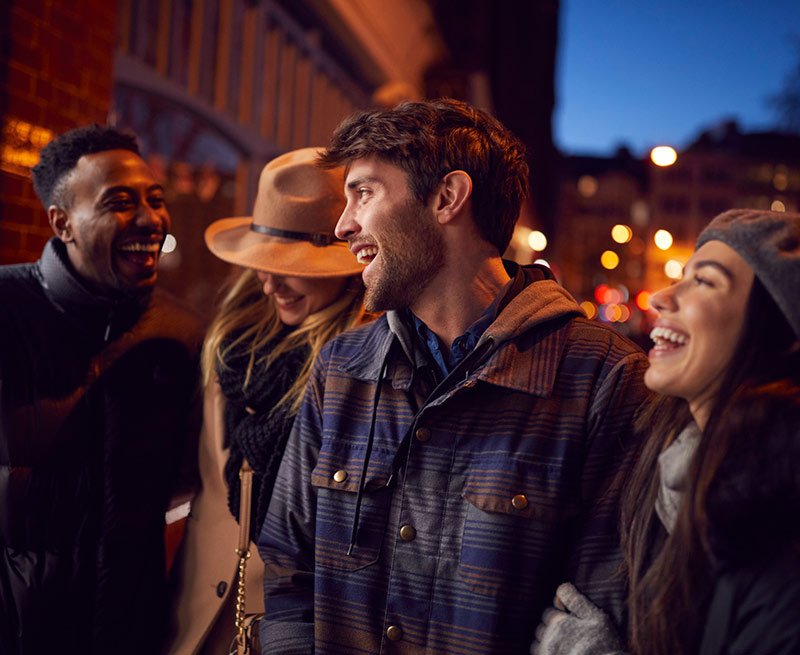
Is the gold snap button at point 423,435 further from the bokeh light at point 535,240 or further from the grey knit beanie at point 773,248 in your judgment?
the bokeh light at point 535,240

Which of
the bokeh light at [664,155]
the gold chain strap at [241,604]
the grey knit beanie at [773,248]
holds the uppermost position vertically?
the bokeh light at [664,155]

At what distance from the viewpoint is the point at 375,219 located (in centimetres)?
217

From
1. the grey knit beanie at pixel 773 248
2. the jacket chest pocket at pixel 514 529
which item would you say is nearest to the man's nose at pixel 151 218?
the jacket chest pocket at pixel 514 529

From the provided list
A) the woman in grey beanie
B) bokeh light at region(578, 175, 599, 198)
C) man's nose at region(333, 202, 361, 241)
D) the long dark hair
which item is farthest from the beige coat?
bokeh light at region(578, 175, 599, 198)

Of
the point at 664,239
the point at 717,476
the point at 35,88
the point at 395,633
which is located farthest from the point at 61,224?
the point at 664,239

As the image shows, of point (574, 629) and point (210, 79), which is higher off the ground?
point (210, 79)

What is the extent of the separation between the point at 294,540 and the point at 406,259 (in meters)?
0.94

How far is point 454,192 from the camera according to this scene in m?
2.17

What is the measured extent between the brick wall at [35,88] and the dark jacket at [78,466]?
784 millimetres

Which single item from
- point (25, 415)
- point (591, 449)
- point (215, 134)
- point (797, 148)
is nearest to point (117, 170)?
point (25, 415)

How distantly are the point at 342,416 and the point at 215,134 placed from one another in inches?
173

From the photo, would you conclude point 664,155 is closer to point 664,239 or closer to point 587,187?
point 664,239

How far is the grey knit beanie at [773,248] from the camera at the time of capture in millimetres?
1409

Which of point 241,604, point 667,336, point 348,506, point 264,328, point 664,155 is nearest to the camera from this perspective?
point 667,336
